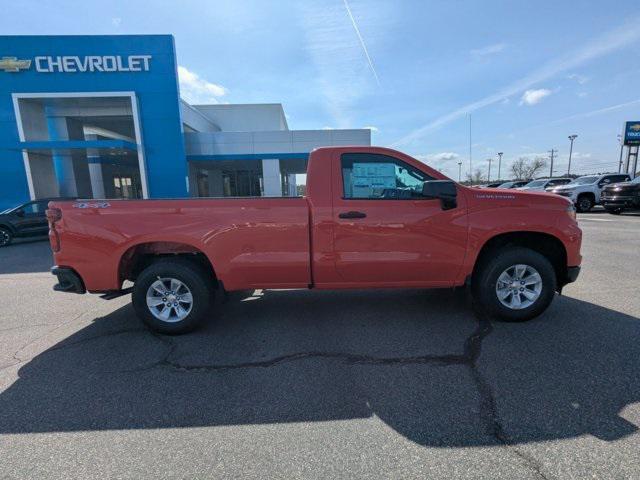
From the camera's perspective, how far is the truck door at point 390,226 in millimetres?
3994

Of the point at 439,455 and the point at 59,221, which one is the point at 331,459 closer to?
the point at 439,455

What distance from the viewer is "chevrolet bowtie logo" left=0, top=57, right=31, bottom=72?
16.7 meters

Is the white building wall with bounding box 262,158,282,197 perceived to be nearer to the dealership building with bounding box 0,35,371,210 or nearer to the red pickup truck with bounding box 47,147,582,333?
the dealership building with bounding box 0,35,371,210

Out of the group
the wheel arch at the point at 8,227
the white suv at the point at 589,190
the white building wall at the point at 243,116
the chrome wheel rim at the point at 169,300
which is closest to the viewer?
the chrome wheel rim at the point at 169,300

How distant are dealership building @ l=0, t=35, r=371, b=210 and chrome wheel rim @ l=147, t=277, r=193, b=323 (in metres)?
15.8

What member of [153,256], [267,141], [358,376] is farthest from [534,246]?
[267,141]

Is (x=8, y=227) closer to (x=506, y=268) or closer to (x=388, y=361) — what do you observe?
(x=388, y=361)

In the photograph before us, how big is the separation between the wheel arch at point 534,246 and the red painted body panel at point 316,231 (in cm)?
14

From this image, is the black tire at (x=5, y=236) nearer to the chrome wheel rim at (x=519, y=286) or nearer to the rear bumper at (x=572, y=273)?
the chrome wheel rim at (x=519, y=286)

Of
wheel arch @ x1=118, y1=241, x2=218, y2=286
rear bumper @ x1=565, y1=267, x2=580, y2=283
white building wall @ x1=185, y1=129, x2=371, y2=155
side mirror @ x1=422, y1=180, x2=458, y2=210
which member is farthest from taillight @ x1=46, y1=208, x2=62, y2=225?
white building wall @ x1=185, y1=129, x2=371, y2=155

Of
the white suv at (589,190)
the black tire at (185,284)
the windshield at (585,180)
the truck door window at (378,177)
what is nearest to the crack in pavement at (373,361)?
the black tire at (185,284)

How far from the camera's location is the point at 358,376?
10.3 feet

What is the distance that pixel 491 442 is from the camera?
7.53 feet

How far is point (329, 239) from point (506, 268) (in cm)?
213
